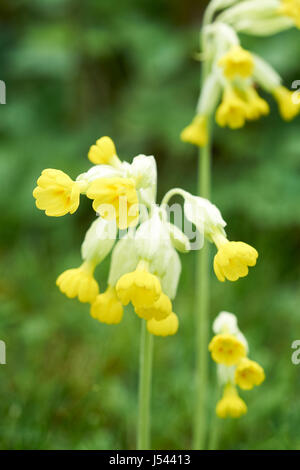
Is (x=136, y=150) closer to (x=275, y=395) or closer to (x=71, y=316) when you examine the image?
(x=71, y=316)

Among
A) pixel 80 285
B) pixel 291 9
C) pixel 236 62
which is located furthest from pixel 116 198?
pixel 291 9

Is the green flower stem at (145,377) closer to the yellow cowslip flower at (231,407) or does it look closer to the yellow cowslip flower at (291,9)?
the yellow cowslip flower at (231,407)

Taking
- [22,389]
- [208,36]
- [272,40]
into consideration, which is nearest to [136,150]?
[272,40]

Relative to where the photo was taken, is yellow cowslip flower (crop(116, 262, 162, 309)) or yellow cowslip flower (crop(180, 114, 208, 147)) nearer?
yellow cowslip flower (crop(116, 262, 162, 309))

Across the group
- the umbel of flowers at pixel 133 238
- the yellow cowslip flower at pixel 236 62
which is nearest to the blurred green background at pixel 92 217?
the umbel of flowers at pixel 133 238

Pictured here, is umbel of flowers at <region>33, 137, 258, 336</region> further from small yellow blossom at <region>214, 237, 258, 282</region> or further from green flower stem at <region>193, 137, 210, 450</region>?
green flower stem at <region>193, 137, 210, 450</region>

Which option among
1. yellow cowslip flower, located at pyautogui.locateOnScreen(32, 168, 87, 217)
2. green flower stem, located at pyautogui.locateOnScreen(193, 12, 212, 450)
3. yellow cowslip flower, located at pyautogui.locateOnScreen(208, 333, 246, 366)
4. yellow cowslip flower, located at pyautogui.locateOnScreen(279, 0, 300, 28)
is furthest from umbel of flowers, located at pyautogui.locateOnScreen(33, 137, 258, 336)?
yellow cowslip flower, located at pyautogui.locateOnScreen(279, 0, 300, 28)
